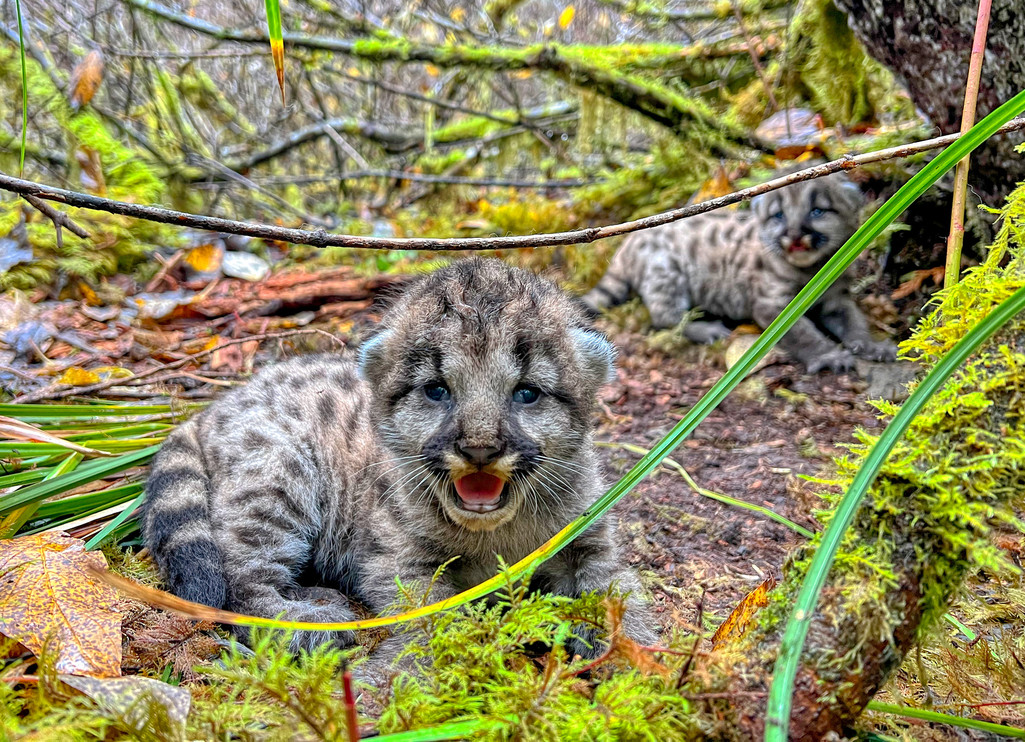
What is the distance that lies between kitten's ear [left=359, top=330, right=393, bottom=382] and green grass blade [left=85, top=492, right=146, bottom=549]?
1.27m

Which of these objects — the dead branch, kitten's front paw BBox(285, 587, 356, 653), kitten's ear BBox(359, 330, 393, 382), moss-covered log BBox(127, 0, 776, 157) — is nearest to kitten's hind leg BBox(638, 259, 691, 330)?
moss-covered log BBox(127, 0, 776, 157)

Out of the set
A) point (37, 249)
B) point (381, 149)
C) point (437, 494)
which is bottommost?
point (437, 494)

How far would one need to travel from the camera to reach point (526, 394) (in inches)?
112

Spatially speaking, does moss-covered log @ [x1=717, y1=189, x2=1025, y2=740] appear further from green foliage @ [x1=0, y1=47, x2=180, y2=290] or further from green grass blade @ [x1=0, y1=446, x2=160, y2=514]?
green foliage @ [x1=0, y1=47, x2=180, y2=290]

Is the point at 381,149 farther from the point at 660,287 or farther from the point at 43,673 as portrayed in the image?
the point at 43,673

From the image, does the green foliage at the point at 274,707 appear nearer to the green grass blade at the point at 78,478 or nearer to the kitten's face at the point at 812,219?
the green grass blade at the point at 78,478

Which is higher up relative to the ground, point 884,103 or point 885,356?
point 884,103

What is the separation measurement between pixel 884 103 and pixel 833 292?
1.99 meters

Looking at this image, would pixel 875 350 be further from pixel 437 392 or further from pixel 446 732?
pixel 446 732

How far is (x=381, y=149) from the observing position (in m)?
10.4

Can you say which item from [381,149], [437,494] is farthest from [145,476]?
[381,149]

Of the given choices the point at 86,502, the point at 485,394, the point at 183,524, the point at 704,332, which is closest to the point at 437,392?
the point at 485,394

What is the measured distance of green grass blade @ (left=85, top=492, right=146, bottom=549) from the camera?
3.17 meters

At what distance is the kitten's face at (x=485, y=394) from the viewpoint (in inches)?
104
